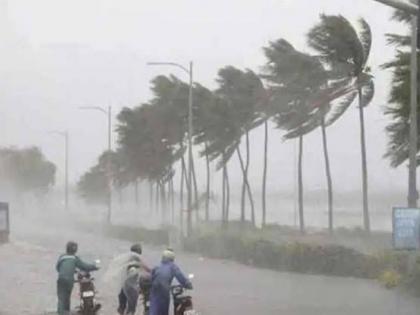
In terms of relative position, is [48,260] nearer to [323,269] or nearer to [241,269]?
[241,269]

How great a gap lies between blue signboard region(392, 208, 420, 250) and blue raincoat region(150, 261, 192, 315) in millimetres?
6574

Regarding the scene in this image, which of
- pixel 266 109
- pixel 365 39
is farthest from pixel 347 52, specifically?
pixel 266 109

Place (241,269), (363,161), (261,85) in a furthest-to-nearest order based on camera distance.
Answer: (261,85)
(363,161)
(241,269)

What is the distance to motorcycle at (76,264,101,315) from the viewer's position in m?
16.6

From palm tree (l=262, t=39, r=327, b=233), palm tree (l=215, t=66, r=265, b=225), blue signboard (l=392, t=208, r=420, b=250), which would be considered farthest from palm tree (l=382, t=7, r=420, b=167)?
palm tree (l=215, t=66, r=265, b=225)

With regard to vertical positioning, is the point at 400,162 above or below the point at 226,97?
below

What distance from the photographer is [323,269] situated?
101 feet

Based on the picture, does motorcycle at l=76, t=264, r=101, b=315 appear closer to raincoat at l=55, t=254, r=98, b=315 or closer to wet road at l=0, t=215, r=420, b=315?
raincoat at l=55, t=254, r=98, b=315

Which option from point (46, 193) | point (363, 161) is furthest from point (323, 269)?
point (46, 193)

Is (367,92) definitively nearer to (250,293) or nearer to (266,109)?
(266,109)

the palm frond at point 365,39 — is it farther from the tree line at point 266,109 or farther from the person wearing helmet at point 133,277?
the person wearing helmet at point 133,277

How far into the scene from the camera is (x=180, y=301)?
14367mm

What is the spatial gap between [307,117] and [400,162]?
12320 millimetres

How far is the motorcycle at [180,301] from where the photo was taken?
14.2 meters
